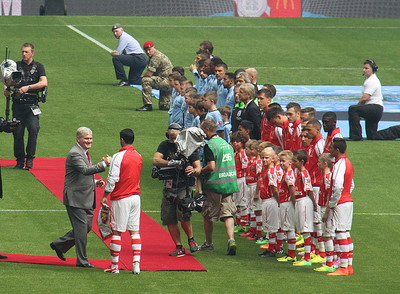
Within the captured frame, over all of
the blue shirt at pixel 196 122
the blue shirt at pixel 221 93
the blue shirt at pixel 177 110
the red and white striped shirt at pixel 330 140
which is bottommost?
the red and white striped shirt at pixel 330 140

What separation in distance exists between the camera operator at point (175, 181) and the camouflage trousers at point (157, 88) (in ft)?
34.5

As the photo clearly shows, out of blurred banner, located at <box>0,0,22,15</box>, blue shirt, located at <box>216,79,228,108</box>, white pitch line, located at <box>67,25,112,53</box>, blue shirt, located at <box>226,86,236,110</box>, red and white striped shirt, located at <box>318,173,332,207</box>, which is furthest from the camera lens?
blurred banner, located at <box>0,0,22,15</box>

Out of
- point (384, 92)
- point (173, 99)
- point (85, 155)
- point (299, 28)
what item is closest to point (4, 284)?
point (85, 155)

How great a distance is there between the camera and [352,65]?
3173 cm

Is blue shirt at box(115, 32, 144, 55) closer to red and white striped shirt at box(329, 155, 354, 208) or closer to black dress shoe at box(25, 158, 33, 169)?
black dress shoe at box(25, 158, 33, 169)

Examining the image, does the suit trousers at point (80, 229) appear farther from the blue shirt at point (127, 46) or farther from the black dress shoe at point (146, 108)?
the blue shirt at point (127, 46)

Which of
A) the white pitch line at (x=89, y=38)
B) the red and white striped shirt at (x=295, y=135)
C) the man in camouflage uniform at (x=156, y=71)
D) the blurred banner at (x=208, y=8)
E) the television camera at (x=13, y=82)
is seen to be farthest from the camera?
the blurred banner at (x=208, y=8)

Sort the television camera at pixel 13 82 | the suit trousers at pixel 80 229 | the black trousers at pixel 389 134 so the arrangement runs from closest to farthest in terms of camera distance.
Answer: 1. the suit trousers at pixel 80 229
2. the television camera at pixel 13 82
3. the black trousers at pixel 389 134

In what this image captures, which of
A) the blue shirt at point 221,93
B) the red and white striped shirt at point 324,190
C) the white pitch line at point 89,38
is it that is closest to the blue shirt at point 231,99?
the blue shirt at point 221,93

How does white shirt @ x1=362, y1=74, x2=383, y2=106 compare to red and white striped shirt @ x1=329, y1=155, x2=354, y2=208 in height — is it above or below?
above

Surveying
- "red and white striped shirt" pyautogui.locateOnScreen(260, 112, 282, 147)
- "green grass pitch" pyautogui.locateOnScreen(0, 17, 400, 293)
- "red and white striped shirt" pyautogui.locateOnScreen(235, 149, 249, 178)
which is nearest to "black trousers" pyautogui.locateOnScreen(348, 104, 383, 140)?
"green grass pitch" pyautogui.locateOnScreen(0, 17, 400, 293)

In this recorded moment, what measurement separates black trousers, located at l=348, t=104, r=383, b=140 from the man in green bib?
8725 mm

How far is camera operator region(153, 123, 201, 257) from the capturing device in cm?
1330

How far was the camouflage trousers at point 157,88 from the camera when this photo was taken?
23922 millimetres
